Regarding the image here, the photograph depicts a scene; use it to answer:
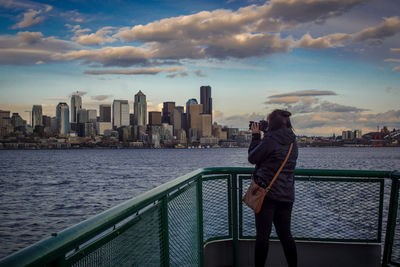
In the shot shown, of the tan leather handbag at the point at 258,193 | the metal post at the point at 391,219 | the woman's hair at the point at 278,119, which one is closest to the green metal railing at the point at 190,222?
the metal post at the point at 391,219

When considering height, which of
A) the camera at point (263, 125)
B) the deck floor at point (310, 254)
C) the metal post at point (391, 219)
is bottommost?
→ the deck floor at point (310, 254)

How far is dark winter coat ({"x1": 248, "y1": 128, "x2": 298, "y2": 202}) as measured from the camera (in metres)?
3.66

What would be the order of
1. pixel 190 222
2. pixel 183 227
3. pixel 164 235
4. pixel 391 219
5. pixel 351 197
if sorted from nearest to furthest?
pixel 164 235 < pixel 183 227 < pixel 190 222 < pixel 391 219 < pixel 351 197

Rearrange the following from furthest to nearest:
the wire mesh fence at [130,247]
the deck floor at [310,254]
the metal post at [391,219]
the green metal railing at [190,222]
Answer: the deck floor at [310,254]
the metal post at [391,219]
the wire mesh fence at [130,247]
the green metal railing at [190,222]

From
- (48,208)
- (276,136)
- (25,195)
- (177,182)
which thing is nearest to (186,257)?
(177,182)

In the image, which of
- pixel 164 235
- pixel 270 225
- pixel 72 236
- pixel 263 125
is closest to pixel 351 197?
pixel 270 225

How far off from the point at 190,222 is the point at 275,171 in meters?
1.01

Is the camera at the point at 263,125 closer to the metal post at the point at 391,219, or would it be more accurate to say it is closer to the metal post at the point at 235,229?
the metal post at the point at 235,229

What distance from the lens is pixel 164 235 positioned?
3016mm

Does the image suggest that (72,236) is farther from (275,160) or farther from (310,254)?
(310,254)

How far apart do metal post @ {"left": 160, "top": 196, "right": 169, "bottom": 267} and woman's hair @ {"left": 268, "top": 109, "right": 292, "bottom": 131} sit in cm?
133

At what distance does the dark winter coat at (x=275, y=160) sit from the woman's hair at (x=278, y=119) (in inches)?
1.8

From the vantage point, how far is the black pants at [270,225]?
3.73 metres

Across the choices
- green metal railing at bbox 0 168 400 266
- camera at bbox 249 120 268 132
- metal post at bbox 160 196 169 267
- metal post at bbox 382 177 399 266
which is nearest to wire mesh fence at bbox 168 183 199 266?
green metal railing at bbox 0 168 400 266
